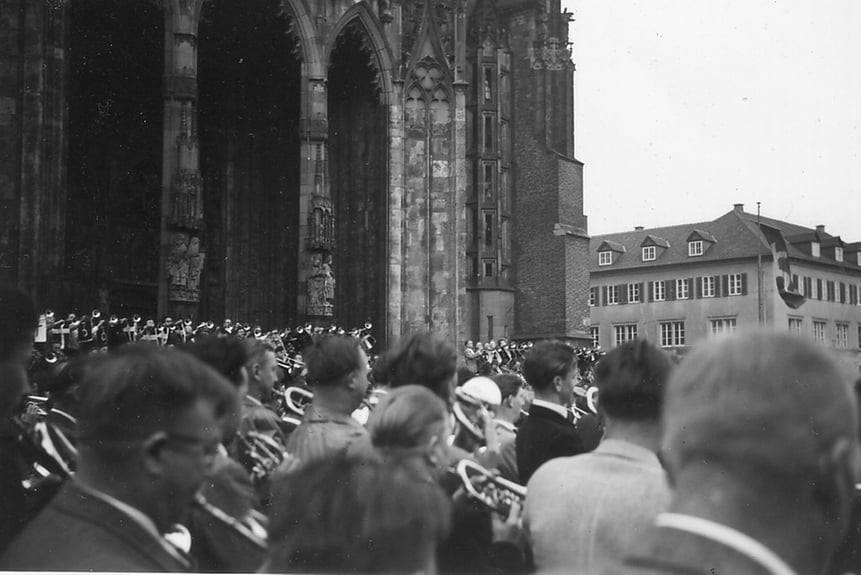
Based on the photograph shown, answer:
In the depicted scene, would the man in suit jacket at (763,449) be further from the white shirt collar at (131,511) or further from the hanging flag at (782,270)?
the hanging flag at (782,270)

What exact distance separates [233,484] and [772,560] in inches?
91.6

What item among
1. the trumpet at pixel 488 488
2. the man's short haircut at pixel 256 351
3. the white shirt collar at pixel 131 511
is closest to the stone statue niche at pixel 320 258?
the man's short haircut at pixel 256 351

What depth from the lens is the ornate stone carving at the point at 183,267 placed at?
2100 cm

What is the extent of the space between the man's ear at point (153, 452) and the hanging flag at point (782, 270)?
4.84 metres

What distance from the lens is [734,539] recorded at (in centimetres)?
160

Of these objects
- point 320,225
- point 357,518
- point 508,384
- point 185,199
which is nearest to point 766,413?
point 357,518

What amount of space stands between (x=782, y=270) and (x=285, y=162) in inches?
843

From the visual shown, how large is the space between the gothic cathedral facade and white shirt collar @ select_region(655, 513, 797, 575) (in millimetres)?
18834

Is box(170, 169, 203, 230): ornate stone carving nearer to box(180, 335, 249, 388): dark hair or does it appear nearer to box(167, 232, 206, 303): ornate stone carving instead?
box(167, 232, 206, 303): ornate stone carving

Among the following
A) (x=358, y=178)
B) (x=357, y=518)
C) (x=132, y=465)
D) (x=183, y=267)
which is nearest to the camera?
(x=357, y=518)

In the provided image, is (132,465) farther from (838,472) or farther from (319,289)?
(319,289)

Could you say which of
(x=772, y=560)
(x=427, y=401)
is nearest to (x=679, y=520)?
(x=772, y=560)

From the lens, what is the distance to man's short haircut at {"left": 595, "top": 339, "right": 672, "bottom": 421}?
337 cm

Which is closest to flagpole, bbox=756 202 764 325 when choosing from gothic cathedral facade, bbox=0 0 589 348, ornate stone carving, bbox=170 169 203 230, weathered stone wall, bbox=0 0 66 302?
weathered stone wall, bbox=0 0 66 302
